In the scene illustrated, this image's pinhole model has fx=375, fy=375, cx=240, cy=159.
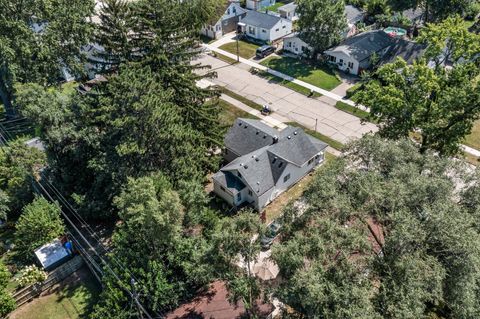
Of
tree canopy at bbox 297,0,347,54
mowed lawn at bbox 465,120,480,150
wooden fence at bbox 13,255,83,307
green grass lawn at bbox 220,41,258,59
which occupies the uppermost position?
tree canopy at bbox 297,0,347,54

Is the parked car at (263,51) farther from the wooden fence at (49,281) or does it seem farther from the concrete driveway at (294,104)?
the wooden fence at (49,281)

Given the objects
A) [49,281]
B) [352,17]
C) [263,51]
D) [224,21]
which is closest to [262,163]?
[49,281]

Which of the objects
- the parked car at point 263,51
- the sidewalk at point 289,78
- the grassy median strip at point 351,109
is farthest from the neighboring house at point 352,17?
the grassy median strip at point 351,109

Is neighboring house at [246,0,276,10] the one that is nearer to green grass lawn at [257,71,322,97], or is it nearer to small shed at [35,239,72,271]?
green grass lawn at [257,71,322,97]

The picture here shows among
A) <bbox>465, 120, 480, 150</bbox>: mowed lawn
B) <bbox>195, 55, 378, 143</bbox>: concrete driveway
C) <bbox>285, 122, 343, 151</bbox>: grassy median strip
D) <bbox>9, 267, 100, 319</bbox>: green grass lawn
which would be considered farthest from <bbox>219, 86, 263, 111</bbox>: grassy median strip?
<bbox>9, 267, 100, 319</bbox>: green grass lawn

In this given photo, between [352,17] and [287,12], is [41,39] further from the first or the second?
[352,17]
